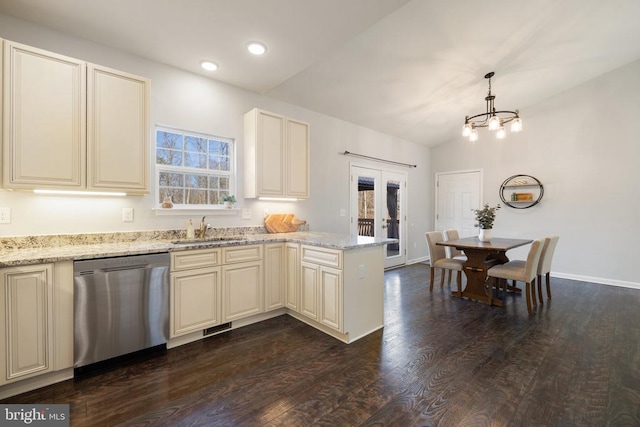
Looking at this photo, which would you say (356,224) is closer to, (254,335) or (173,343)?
(254,335)

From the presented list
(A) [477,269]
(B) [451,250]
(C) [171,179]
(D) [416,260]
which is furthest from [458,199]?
(C) [171,179]

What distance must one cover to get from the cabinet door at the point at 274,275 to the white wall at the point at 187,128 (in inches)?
27.1

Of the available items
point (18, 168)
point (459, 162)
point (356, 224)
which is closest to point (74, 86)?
point (18, 168)

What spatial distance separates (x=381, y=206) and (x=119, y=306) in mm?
4415

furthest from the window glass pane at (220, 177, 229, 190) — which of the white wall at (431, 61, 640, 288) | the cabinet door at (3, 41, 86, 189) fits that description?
the white wall at (431, 61, 640, 288)

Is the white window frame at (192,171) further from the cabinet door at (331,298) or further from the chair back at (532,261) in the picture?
the chair back at (532,261)

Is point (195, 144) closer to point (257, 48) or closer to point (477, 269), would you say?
A: point (257, 48)

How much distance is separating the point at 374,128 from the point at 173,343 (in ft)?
15.0

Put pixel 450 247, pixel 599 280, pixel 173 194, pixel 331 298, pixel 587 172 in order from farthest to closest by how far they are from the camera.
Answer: pixel 587 172, pixel 599 280, pixel 450 247, pixel 173 194, pixel 331 298

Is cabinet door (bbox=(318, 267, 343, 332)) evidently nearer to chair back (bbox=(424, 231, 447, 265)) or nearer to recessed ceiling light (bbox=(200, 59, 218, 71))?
chair back (bbox=(424, 231, 447, 265))

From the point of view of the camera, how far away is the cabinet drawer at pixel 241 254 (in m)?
2.72

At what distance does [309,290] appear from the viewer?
2.87 m

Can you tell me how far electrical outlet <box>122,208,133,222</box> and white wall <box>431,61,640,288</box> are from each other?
630 cm

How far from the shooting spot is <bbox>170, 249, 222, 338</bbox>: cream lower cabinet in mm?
2430
